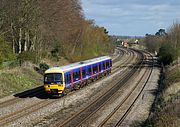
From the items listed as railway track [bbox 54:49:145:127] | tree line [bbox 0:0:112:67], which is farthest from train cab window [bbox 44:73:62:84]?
tree line [bbox 0:0:112:67]

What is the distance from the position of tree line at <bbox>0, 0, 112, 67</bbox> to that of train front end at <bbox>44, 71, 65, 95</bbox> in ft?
35.6

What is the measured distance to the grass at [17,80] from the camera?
33.5 metres

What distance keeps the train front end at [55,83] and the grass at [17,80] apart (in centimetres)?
404

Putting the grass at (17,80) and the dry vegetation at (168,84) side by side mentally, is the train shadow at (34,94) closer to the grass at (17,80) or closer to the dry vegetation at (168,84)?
the grass at (17,80)

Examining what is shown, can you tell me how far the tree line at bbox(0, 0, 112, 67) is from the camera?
47156 millimetres

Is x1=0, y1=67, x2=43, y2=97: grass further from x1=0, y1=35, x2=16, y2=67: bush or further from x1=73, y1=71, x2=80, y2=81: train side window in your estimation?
x1=73, y1=71, x2=80, y2=81: train side window

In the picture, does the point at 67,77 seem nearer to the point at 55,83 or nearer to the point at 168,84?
the point at 55,83


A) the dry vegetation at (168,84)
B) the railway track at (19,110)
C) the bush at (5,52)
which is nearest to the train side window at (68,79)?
the railway track at (19,110)

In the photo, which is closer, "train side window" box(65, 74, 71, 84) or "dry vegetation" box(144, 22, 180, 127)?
"dry vegetation" box(144, 22, 180, 127)

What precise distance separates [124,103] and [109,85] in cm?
1144

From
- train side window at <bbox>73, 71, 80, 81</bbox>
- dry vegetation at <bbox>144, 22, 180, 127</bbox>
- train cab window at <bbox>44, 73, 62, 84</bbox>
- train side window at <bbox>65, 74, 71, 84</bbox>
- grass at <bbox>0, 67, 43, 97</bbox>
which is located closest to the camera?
dry vegetation at <bbox>144, 22, 180, 127</bbox>

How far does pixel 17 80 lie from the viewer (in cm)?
3628

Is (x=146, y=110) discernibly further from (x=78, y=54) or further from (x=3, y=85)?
(x=78, y=54)

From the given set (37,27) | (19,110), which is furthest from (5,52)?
(19,110)
